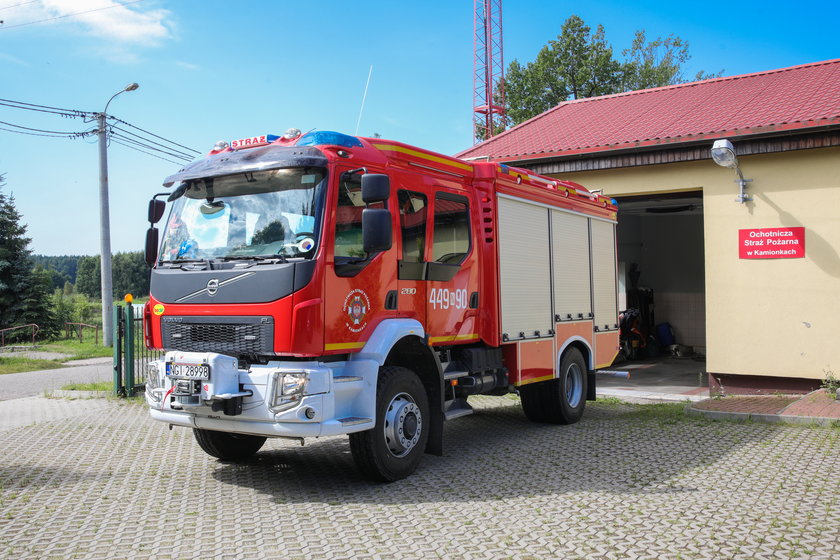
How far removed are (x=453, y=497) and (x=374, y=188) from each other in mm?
2550

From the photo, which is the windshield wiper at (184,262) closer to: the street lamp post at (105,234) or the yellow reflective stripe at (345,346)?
the yellow reflective stripe at (345,346)

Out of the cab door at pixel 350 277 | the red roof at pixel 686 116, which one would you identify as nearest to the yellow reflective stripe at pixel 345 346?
the cab door at pixel 350 277

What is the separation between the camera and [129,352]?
37.0 feet

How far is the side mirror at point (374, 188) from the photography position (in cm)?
566

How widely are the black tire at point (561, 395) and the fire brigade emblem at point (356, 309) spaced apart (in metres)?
3.56

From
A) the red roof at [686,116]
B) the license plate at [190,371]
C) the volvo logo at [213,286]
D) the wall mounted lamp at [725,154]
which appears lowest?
the license plate at [190,371]

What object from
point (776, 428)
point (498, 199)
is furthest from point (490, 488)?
point (776, 428)

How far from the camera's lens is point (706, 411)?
9.34 meters

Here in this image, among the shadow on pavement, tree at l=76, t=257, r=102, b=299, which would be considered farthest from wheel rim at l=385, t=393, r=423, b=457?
tree at l=76, t=257, r=102, b=299

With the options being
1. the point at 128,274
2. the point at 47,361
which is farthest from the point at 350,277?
the point at 128,274

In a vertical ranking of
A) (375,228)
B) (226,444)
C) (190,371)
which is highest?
(375,228)

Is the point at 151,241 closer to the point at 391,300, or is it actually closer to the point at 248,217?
the point at 248,217

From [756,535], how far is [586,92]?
37.6 meters

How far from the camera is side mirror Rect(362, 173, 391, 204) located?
5660 millimetres
